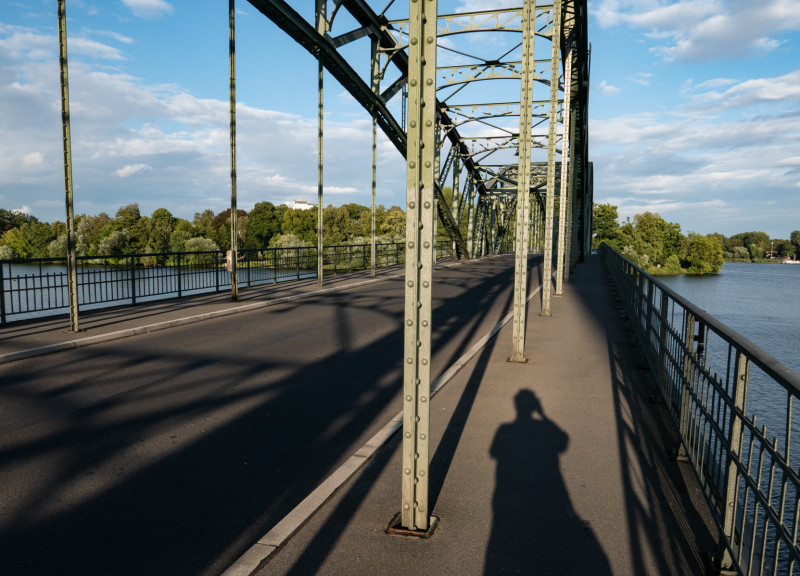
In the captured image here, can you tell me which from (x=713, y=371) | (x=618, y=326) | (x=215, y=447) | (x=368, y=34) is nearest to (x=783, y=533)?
(x=713, y=371)

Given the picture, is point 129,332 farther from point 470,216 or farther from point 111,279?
point 470,216

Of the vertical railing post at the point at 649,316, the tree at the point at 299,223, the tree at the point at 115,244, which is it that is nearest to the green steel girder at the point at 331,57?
the vertical railing post at the point at 649,316

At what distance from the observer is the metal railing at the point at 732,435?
2.35 meters

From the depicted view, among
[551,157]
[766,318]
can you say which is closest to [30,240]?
[551,157]

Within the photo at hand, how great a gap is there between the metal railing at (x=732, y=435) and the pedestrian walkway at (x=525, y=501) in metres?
0.28

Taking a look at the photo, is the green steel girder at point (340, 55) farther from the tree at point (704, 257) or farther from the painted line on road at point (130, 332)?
the tree at point (704, 257)

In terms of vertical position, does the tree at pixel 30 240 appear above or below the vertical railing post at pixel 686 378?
above

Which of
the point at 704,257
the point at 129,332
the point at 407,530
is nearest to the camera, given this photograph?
the point at 407,530

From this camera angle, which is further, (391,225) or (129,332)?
(391,225)

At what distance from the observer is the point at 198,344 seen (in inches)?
374

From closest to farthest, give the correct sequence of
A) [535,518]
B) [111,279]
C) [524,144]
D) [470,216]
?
[535,518]
[524,144]
[111,279]
[470,216]

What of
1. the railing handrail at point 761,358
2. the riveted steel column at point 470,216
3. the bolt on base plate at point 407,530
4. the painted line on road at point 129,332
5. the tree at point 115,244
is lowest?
the bolt on base plate at point 407,530

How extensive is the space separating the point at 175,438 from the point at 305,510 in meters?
1.99

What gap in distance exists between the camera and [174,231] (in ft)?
280
